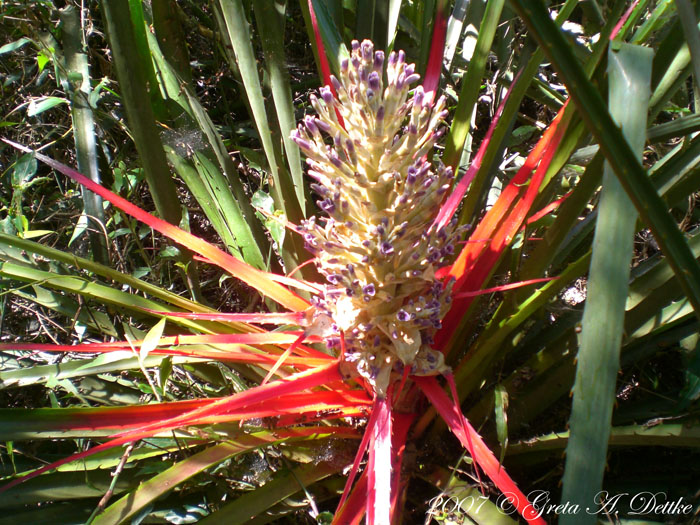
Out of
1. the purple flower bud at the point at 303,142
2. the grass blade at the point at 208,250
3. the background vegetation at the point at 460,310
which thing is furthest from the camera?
the grass blade at the point at 208,250

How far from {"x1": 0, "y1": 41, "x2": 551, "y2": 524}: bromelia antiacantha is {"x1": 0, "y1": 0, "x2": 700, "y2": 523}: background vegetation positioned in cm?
11

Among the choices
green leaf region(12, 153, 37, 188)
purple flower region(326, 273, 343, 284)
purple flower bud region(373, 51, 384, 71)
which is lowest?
purple flower region(326, 273, 343, 284)

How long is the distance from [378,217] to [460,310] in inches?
11.6

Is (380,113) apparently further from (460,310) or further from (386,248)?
(460,310)

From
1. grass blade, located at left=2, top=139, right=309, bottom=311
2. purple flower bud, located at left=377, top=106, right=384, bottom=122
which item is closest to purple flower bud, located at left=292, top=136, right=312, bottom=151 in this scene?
purple flower bud, located at left=377, top=106, right=384, bottom=122

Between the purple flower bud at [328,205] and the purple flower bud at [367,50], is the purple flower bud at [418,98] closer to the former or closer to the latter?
the purple flower bud at [367,50]

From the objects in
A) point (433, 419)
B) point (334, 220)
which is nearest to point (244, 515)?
point (433, 419)

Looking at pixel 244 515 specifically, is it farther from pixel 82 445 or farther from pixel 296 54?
pixel 296 54

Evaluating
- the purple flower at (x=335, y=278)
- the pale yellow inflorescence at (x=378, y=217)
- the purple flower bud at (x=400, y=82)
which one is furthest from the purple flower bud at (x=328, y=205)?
the purple flower bud at (x=400, y=82)

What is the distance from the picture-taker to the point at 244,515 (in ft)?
3.61

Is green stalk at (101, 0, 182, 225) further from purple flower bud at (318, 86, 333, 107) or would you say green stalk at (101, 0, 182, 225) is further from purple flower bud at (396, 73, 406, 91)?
purple flower bud at (396, 73, 406, 91)

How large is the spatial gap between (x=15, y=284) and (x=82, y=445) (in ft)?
1.61

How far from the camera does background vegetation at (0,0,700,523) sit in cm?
84

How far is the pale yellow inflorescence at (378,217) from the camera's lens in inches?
Answer: 36.9
